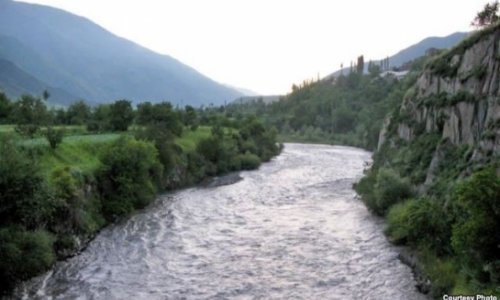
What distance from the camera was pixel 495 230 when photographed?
21234mm

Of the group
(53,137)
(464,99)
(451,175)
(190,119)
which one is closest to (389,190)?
(451,175)

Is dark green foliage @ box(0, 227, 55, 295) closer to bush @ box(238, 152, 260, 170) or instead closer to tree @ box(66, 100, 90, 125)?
tree @ box(66, 100, 90, 125)

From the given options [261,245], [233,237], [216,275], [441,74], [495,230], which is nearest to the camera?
[495,230]

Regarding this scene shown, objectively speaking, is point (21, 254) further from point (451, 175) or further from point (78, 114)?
point (78, 114)

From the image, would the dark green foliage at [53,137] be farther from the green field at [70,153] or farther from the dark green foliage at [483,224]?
the dark green foliage at [483,224]

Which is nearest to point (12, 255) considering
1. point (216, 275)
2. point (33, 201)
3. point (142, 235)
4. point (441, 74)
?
point (33, 201)

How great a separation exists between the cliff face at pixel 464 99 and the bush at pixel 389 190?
231 cm

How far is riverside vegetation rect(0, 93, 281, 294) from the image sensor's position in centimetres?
2661

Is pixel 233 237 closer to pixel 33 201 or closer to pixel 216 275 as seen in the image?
pixel 216 275

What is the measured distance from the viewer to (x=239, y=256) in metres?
33.1

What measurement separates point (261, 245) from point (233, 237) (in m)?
3.22

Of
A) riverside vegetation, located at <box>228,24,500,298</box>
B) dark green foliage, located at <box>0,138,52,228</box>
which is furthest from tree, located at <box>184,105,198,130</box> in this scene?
dark green foliage, located at <box>0,138,52,228</box>

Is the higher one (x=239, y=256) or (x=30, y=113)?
(x=30, y=113)

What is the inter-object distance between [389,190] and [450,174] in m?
7.81
